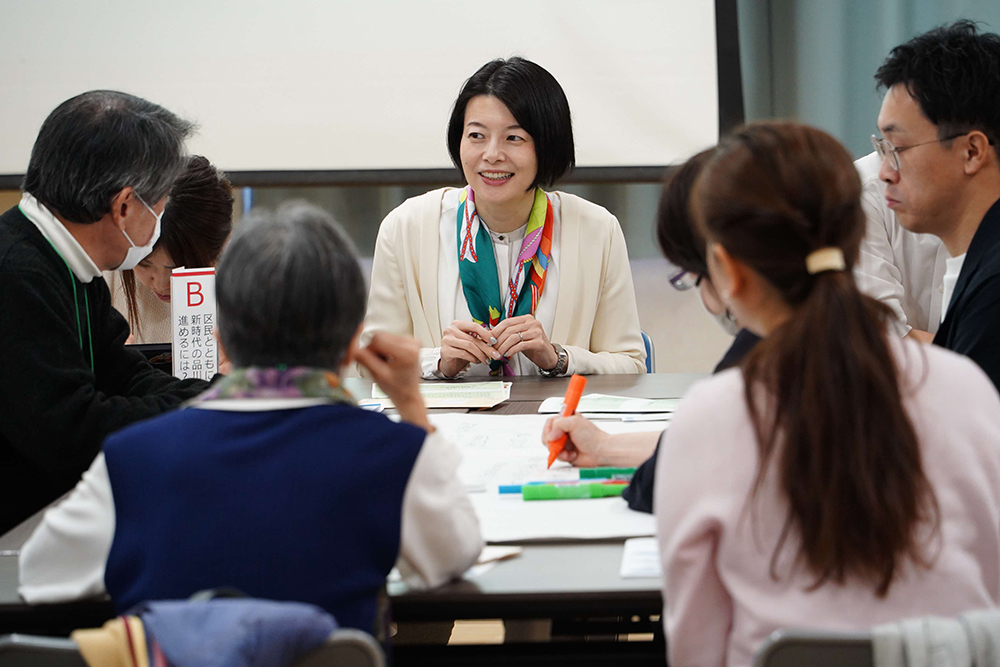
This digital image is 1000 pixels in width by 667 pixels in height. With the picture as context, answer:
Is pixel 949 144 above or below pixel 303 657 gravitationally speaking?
above

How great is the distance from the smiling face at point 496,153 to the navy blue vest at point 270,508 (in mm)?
1549

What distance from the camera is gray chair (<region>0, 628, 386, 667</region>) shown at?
2.61 feet

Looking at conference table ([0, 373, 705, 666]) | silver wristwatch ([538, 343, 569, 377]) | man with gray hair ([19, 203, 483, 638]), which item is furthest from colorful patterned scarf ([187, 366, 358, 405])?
silver wristwatch ([538, 343, 569, 377])

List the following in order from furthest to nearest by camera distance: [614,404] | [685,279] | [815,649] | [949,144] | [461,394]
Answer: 1. [461,394]
2. [614,404]
3. [949,144]
4. [685,279]
5. [815,649]

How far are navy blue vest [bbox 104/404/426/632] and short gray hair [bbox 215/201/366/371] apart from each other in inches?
2.8

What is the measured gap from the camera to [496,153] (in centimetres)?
238

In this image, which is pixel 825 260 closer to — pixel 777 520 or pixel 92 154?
pixel 777 520

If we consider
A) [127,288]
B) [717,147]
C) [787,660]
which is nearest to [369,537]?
[787,660]

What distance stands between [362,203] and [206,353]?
2.03 meters

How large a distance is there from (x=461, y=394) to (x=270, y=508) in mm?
1074

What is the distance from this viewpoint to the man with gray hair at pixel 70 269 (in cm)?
137

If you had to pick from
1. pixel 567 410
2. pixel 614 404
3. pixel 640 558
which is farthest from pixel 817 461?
pixel 614 404

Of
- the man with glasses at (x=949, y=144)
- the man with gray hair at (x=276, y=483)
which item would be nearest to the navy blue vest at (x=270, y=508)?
the man with gray hair at (x=276, y=483)

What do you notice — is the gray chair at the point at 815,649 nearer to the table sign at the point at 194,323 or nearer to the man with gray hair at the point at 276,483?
the man with gray hair at the point at 276,483
